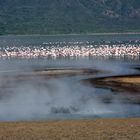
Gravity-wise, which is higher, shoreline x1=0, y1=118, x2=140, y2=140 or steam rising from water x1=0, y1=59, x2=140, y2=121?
shoreline x1=0, y1=118, x2=140, y2=140

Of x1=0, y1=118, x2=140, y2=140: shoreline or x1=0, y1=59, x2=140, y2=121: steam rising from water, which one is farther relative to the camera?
x1=0, y1=59, x2=140, y2=121: steam rising from water

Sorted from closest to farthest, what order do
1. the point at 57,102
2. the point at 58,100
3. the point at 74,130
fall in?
the point at 74,130 → the point at 57,102 → the point at 58,100

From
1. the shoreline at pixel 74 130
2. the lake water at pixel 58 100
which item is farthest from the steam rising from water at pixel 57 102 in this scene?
the shoreline at pixel 74 130

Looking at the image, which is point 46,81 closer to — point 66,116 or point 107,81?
point 107,81

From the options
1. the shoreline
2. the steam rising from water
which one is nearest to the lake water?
the steam rising from water

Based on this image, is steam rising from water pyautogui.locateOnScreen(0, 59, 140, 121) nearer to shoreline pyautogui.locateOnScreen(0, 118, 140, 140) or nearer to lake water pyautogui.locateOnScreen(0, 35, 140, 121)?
lake water pyautogui.locateOnScreen(0, 35, 140, 121)

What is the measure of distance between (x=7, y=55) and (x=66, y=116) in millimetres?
81024

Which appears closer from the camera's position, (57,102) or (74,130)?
(74,130)

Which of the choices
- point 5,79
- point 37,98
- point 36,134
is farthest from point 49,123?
point 5,79

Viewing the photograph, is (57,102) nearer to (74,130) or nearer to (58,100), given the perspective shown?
(58,100)

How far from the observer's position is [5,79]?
60.6 m

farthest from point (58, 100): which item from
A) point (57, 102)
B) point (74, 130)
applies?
point (74, 130)

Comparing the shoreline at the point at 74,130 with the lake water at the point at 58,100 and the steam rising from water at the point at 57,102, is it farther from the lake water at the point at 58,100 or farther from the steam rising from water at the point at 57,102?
the steam rising from water at the point at 57,102

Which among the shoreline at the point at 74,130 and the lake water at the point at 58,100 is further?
the lake water at the point at 58,100
